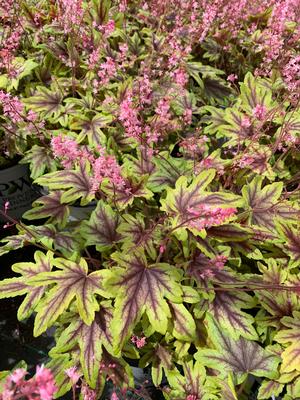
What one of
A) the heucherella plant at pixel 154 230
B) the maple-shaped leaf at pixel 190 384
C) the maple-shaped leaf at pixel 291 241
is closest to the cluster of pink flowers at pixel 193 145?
the heucherella plant at pixel 154 230

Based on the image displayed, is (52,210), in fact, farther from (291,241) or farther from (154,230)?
(291,241)

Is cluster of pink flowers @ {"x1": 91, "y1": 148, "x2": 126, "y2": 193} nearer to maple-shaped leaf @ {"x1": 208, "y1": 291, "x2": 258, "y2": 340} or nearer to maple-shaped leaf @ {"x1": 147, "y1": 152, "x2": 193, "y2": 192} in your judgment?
maple-shaped leaf @ {"x1": 147, "y1": 152, "x2": 193, "y2": 192}

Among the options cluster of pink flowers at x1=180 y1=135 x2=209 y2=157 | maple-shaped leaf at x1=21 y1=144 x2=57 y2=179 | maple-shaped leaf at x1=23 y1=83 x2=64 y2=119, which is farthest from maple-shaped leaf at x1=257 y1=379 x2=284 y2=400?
maple-shaped leaf at x1=23 y1=83 x2=64 y2=119

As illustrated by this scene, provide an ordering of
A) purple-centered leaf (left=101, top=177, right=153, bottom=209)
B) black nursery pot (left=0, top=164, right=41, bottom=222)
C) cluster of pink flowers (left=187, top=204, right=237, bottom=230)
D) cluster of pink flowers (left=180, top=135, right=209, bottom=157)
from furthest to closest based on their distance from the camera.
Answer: black nursery pot (left=0, top=164, right=41, bottom=222) < cluster of pink flowers (left=180, top=135, right=209, bottom=157) < purple-centered leaf (left=101, top=177, right=153, bottom=209) < cluster of pink flowers (left=187, top=204, right=237, bottom=230)

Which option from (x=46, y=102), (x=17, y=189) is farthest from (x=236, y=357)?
(x=17, y=189)

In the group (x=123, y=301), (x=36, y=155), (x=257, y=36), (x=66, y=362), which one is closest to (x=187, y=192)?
(x=123, y=301)

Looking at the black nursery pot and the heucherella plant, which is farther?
the black nursery pot

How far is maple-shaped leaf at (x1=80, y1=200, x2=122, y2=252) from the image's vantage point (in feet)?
5.92

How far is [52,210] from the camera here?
194cm

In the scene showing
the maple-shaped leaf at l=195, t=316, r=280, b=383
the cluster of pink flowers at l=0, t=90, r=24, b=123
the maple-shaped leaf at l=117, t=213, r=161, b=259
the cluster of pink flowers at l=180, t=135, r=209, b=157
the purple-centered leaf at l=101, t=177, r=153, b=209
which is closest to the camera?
the maple-shaped leaf at l=195, t=316, r=280, b=383

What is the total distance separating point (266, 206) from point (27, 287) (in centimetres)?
102

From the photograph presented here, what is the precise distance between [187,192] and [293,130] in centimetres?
80

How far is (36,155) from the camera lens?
7.48ft

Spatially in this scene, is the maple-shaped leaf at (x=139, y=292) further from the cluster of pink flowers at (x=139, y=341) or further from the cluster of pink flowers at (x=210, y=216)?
the cluster of pink flowers at (x=210, y=216)
